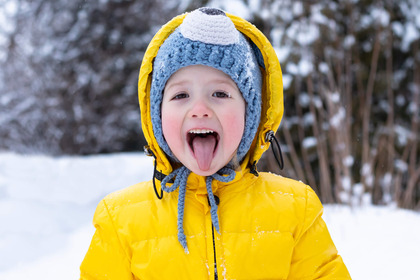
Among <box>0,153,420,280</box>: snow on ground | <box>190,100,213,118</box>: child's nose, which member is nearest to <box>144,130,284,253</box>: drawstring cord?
<box>190,100,213,118</box>: child's nose

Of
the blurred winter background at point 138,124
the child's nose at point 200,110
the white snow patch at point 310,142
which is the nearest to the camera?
the child's nose at point 200,110

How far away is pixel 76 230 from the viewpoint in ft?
12.9

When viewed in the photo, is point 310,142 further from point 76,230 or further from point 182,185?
point 182,185

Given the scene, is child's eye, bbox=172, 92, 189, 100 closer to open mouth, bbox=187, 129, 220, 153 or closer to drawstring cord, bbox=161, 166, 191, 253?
open mouth, bbox=187, 129, 220, 153

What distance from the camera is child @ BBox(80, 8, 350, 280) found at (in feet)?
4.24

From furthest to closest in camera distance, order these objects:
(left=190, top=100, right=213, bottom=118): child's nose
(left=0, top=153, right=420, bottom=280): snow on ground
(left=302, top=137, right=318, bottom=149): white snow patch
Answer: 1. (left=302, top=137, right=318, bottom=149): white snow patch
2. (left=0, top=153, right=420, bottom=280): snow on ground
3. (left=190, top=100, right=213, bottom=118): child's nose

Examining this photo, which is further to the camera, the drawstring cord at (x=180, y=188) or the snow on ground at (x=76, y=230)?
the snow on ground at (x=76, y=230)

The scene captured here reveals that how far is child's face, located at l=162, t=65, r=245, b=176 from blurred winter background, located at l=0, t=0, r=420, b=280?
5.25 feet

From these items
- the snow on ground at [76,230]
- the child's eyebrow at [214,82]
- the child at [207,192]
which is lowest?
the snow on ground at [76,230]

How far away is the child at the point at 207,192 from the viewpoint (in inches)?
50.8

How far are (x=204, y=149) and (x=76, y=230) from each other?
10.2 ft

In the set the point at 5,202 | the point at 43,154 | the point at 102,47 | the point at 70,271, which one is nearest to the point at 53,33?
the point at 102,47

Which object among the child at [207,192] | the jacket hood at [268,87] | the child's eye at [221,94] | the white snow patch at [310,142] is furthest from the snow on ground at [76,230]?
the child's eye at [221,94]

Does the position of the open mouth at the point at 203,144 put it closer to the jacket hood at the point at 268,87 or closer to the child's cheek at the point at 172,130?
the child's cheek at the point at 172,130
